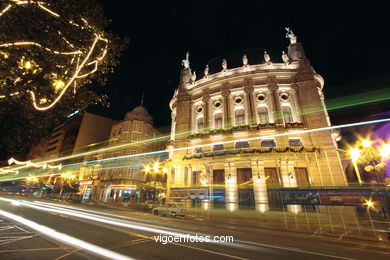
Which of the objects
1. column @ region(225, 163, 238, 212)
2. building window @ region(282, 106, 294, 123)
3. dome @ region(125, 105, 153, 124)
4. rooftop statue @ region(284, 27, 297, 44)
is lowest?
column @ region(225, 163, 238, 212)

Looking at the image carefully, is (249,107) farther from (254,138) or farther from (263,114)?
(254,138)

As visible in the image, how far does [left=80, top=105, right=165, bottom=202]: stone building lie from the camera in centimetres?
4172

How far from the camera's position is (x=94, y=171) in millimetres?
48375

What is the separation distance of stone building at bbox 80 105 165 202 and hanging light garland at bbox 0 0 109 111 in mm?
34557

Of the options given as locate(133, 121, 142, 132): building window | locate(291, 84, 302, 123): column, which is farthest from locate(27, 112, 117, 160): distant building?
locate(291, 84, 302, 123): column

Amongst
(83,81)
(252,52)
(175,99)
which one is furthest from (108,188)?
(252,52)

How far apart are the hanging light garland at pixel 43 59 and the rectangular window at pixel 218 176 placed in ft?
73.8

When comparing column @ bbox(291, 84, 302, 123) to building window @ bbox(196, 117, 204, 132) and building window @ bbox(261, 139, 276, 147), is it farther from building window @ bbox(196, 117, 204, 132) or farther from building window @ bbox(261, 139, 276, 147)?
building window @ bbox(196, 117, 204, 132)

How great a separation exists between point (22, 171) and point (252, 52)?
105 meters

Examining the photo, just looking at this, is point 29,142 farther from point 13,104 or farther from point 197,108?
point 197,108

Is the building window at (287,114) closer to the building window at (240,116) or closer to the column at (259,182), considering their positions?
the building window at (240,116)

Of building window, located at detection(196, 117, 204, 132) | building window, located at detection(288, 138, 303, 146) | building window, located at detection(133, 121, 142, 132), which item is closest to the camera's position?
building window, located at detection(288, 138, 303, 146)

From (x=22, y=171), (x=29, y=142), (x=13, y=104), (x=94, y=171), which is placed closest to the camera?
(x=13, y=104)

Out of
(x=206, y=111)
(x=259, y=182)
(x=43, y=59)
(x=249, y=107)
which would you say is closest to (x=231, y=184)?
(x=259, y=182)
